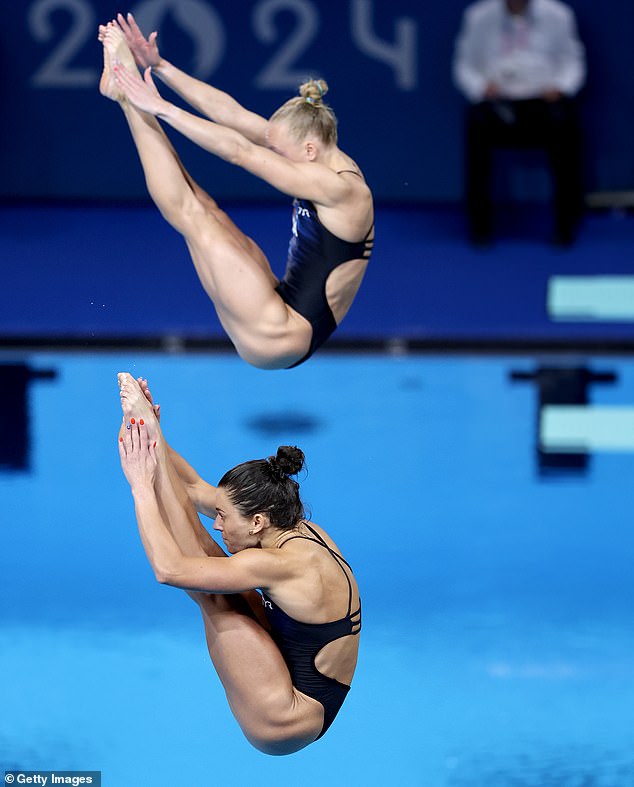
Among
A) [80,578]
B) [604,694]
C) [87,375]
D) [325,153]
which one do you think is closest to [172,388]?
[87,375]

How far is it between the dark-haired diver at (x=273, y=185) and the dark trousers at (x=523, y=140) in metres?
4.79

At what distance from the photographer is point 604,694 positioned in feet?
17.6

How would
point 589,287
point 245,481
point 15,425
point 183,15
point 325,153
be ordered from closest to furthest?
1. point 245,481
2. point 325,153
3. point 15,425
4. point 589,287
5. point 183,15

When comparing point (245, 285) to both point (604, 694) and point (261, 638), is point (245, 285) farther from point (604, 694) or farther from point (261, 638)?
point (604, 694)

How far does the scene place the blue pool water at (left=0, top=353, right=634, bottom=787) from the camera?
5.03 metres

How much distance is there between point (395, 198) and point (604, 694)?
5.33m

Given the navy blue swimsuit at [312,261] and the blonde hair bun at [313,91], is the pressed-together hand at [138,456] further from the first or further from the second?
the blonde hair bun at [313,91]

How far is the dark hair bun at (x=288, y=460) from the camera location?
365 cm

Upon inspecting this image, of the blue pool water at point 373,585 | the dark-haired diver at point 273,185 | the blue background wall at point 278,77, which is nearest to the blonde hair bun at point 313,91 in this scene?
the dark-haired diver at point 273,185

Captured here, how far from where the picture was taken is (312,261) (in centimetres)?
408

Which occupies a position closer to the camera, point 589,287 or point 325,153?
point 325,153

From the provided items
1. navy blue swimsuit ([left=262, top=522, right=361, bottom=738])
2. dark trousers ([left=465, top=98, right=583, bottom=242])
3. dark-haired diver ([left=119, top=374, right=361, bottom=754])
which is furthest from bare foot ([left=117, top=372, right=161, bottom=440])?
dark trousers ([left=465, top=98, right=583, bottom=242])

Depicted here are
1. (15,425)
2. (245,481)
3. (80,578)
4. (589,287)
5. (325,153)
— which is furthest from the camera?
(589,287)

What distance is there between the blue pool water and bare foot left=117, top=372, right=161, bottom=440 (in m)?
1.90
